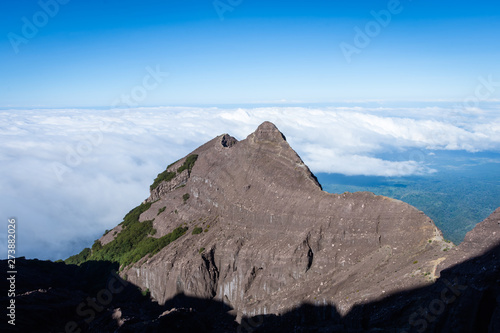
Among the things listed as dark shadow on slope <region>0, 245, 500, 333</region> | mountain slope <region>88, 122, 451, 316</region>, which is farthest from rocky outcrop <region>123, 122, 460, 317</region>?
dark shadow on slope <region>0, 245, 500, 333</region>

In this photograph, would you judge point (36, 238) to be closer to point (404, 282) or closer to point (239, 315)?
point (239, 315)

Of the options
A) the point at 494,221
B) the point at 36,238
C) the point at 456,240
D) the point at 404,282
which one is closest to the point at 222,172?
the point at 404,282

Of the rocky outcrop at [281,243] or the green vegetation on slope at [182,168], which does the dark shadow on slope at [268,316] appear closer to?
the rocky outcrop at [281,243]

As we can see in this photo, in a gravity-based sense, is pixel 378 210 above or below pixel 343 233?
above

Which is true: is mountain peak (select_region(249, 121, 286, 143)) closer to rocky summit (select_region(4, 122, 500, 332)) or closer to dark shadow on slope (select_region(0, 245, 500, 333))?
rocky summit (select_region(4, 122, 500, 332))

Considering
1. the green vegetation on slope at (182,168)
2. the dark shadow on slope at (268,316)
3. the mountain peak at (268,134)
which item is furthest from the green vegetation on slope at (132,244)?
the mountain peak at (268,134)

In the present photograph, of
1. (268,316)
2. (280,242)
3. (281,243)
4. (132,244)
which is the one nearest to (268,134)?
(280,242)
